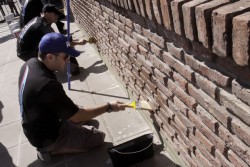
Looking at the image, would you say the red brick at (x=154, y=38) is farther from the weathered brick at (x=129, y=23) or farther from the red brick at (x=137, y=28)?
the weathered brick at (x=129, y=23)

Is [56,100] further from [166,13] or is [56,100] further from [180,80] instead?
[166,13]

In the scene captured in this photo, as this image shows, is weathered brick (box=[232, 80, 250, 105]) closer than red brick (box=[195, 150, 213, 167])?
Yes

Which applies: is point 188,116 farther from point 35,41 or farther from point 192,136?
point 35,41

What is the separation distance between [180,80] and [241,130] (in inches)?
28.4

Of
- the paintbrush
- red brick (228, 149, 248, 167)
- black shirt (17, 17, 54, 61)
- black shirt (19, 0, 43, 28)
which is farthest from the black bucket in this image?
black shirt (19, 0, 43, 28)

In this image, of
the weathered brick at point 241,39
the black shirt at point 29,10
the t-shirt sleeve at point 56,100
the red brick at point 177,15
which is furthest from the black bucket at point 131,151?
the black shirt at point 29,10

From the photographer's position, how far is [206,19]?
4.69ft

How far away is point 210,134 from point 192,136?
38 cm

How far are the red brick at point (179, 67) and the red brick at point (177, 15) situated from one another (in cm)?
34

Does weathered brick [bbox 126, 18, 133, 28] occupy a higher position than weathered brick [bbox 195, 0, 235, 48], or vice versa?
weathered brick [bbox 195, 0, 235, 48]

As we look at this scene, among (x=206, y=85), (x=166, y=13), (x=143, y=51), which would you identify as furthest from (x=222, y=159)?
(x=143, y=51)

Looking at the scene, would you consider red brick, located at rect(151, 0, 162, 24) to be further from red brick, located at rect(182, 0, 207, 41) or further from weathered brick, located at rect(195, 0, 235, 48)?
weathered brick, located at rect(195, 0, 235, 48)

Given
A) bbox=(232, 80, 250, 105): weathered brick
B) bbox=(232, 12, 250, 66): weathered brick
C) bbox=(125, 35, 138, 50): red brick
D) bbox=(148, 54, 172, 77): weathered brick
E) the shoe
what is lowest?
the shoe

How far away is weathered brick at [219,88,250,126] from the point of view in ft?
4.80
